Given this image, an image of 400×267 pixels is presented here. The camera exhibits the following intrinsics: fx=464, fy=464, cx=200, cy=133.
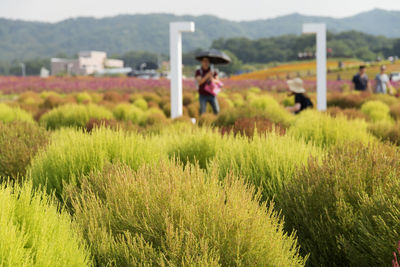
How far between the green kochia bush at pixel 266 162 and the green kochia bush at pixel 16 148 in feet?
6.28

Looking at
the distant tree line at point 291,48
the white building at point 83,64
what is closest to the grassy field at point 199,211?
the distant tree line at point 291,48

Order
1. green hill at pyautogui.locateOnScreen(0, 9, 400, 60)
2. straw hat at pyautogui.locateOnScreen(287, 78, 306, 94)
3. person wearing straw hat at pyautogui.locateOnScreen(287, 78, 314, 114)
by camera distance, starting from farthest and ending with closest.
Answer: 1. green hill at pyautogui.locateOnScreen(0, 9, 400, 60)
2. person wearing straw hat at pyautogui.locateOnScreen(287, 78, 314, 114)
3. straw hat at pyautogui.locateOnScreen(287, 78, 306, 94)

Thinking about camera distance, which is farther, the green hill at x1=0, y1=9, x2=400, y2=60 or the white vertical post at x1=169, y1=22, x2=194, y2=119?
the green hill at x1=0, y1=9, x2=400, y2=60

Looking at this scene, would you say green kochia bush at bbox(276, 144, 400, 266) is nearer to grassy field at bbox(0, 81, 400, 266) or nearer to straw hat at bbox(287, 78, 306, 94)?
grassy field at bbox(0, 81, 400, 266)

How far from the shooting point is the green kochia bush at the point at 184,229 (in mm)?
2143

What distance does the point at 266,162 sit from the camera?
3.76m

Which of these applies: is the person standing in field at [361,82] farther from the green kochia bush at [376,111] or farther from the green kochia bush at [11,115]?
the green kochia bush at [11,115]

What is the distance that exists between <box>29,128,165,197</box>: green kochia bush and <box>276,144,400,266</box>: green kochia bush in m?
1.38

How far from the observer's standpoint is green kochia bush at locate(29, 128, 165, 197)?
153 inches

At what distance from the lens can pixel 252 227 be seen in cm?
224

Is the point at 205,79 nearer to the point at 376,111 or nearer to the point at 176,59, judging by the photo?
the point at 176,59

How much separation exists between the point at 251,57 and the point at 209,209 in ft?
216

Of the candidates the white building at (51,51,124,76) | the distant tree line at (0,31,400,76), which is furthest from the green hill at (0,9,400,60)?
the distant tree line at (0,31,400,76)

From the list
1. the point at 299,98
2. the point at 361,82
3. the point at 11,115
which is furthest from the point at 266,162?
the point at 361,82
